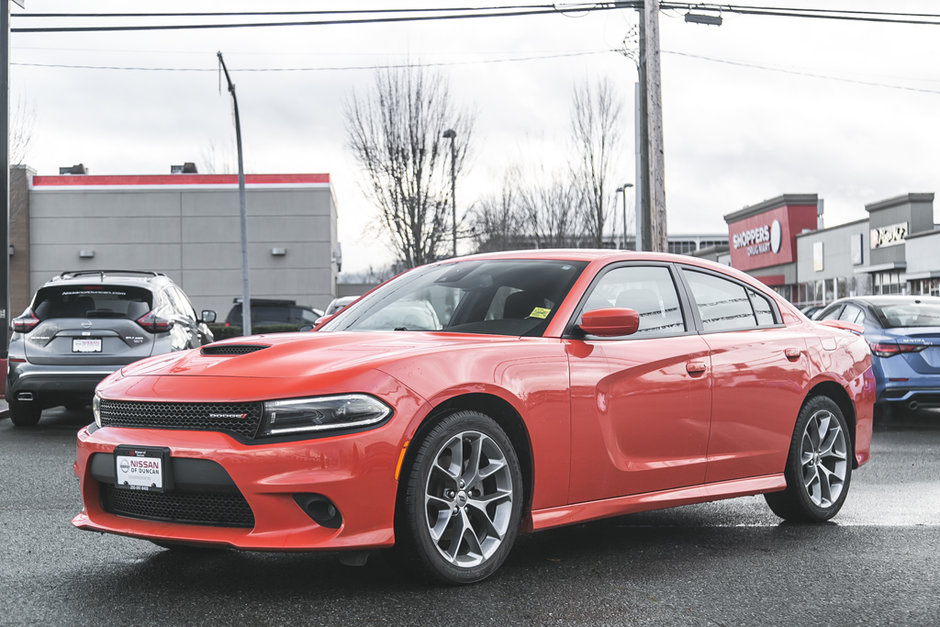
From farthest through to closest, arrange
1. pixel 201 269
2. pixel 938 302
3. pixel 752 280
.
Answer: pixel 201 269 → pixel 938 302 → pixel 752 280

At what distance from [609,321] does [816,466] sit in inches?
86.6

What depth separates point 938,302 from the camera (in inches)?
488

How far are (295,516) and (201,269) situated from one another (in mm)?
36073

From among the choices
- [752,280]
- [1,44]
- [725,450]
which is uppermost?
[1,44]

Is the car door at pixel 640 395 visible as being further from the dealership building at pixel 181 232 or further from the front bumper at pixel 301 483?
the dealership building at pixel 181 232

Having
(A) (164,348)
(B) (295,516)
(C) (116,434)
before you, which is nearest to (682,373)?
(B) (295,516)

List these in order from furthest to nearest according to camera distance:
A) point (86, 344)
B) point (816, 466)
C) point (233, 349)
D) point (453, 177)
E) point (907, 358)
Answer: point (453, 177)
point (907, 358)
point (86, 344)
point (816, 466)
point (233, 349)

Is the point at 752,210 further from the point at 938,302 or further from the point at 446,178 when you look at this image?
the point at 938,302

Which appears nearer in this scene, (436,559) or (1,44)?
(436,559)

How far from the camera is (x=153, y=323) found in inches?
431

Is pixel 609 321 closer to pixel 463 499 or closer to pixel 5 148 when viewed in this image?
pixel 463 499

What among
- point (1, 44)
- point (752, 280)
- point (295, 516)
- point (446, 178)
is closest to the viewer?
point (295, 516)

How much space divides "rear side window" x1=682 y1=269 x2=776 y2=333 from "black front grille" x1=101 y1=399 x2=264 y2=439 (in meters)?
2.72

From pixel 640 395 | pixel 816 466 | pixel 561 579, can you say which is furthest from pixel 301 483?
pixel 816 466
